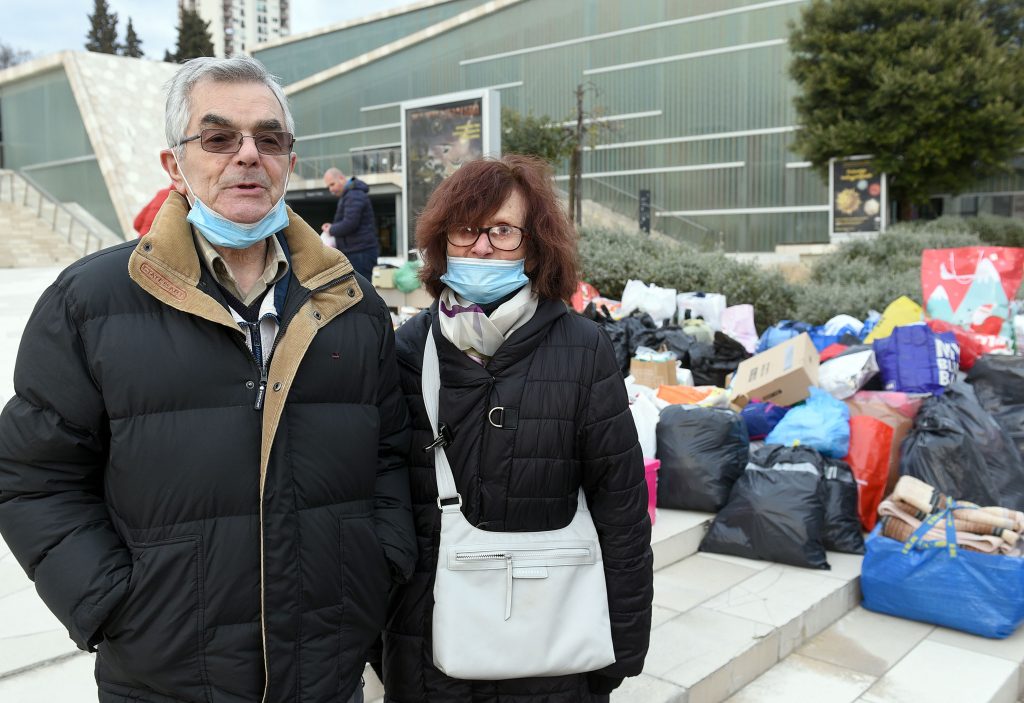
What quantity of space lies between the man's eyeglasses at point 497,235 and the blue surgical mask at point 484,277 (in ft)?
0.12

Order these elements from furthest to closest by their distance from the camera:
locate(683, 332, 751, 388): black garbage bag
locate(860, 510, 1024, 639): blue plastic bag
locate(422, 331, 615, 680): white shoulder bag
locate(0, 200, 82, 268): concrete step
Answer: locate(0, 200, 82, 268): concrete step, locate(683, 332, 751, 388): black garbage bag, locate(860, 510, 1024, 639): blue plastic bag, locate(422, 331, 615, 680): white shoulder bag

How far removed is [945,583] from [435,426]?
9.95ft

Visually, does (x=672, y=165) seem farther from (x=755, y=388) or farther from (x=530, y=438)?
(x=530, y=438)

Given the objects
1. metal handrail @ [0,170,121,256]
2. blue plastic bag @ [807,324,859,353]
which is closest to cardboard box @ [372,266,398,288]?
blue plastic bag @ [807,324,859,353]

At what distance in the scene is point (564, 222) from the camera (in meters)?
2.01

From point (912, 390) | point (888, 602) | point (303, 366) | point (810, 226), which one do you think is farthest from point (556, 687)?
point (810, 226)

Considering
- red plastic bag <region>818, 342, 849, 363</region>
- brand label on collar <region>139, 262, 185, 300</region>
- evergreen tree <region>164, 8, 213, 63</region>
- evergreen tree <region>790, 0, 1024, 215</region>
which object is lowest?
red plastic bag <region>818, 342, 849, 363</region>

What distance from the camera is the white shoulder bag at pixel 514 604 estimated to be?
5.77ft

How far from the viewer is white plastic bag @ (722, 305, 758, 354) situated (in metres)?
7.90

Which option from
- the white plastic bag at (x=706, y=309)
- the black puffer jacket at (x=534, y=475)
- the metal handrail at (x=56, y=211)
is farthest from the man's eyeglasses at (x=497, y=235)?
the metal handrail at (x=56, y=211)

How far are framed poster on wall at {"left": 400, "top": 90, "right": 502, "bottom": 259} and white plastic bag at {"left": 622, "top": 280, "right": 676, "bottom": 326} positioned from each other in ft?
19.0

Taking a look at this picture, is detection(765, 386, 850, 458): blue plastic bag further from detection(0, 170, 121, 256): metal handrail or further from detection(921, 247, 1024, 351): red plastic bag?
detection(0, 170, 121, 256): metal handrail

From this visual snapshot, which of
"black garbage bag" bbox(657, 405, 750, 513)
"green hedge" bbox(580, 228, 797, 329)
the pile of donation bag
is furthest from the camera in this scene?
A: "green hedge" bbox(580, 228, 797, 329)

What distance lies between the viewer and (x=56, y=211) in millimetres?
21781
